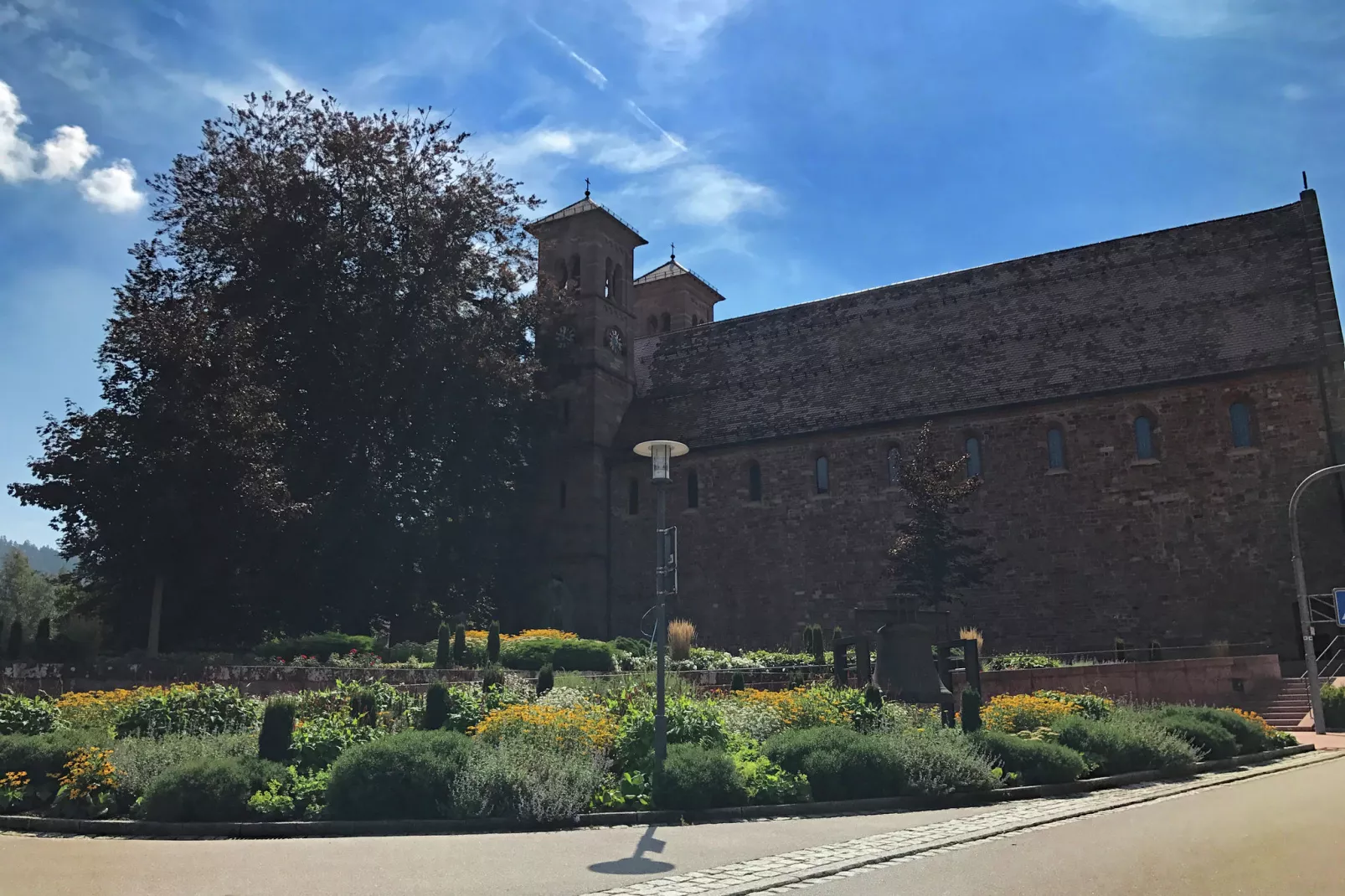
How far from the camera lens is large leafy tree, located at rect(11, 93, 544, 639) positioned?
2133cm

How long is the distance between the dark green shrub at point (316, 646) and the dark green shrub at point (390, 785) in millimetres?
12645

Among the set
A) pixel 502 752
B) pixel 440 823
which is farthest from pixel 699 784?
pixel 440 823

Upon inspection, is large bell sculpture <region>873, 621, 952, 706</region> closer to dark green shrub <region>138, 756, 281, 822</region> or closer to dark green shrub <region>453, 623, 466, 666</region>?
dark green shrub <region>453, 623, 466, 666</region>

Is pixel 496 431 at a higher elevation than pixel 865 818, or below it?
higher

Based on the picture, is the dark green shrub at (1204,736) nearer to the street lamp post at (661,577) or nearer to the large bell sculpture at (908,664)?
the large bell sculpture at (908,664)

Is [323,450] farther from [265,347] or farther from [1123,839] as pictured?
[1123,839]

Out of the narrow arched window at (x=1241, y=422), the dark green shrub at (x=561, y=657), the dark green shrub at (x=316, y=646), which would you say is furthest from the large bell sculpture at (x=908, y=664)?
the narrow arched window at (x=1241, y=422)

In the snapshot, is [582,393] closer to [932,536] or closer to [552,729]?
[932,536]

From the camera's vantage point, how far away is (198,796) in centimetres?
1012

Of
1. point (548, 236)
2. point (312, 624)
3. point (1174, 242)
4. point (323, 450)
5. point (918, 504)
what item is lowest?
point (312, 624)

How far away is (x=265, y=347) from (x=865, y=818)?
2321cm

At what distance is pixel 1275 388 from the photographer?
2689cm

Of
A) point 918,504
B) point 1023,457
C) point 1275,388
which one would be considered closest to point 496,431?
point 918,504

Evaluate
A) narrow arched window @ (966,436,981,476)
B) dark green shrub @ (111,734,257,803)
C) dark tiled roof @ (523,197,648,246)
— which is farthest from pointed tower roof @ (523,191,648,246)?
dark green shrub @ (111,734,257,803)
